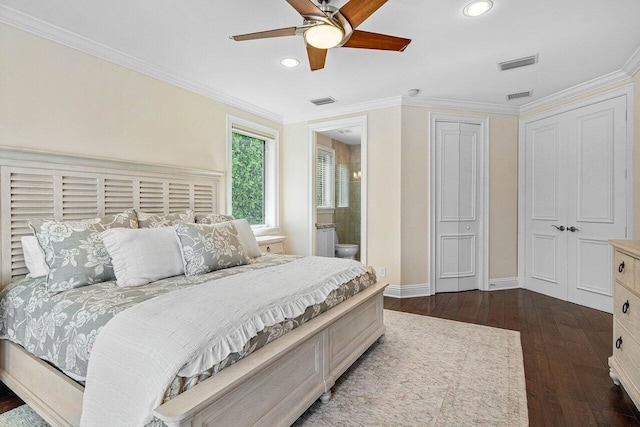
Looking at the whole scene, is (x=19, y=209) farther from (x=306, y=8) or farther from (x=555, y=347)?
(x=555, y=347)

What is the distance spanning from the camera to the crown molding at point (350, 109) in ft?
13.3

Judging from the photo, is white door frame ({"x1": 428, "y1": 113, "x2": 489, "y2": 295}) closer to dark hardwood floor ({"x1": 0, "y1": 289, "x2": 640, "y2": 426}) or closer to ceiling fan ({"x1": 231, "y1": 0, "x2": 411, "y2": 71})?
dark hardwood floor ({"x1": 0, "y1": 289, "x2": 640, "y2": 426})

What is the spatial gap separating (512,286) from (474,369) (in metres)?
2.67

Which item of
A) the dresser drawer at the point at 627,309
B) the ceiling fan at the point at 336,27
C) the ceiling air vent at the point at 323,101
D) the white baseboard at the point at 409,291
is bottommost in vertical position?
the white baseboard at the point at 409,291

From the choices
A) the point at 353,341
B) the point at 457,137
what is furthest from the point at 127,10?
the point at 457,137

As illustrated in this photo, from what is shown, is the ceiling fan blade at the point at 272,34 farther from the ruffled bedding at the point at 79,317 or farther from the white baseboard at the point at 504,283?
the white baseboard at the point at 504,283

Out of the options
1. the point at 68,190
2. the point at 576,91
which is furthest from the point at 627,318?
the point at 68,190

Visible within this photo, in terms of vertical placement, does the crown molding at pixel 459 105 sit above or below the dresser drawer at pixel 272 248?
above

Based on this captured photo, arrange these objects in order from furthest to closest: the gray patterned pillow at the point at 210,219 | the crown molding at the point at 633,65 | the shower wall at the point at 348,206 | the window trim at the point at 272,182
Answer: the shower wall at the point at 348,206, the window trim at the point at 272,182, the gray patterned pillow at the point at 210,219, the crown molding at the point at 633,65

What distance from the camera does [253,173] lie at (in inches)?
177

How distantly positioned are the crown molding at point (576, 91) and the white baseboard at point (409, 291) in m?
2.68

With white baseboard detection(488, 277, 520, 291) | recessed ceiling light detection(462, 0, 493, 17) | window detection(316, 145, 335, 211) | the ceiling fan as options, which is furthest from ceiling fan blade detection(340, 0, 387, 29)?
window detection(316, 145, 335, 211)

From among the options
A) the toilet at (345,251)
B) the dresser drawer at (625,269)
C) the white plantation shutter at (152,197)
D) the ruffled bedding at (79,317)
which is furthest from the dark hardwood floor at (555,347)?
the white plantation shutter at (152,197)

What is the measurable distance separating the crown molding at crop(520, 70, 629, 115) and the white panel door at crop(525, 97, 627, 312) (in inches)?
7.1
